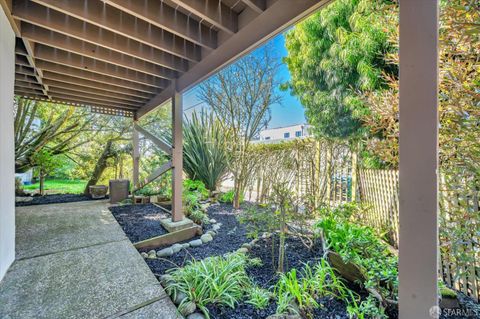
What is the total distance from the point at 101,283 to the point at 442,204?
3.00 meters

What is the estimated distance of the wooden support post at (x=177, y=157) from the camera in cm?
322

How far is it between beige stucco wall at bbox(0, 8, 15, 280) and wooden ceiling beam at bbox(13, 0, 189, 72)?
0.69ft

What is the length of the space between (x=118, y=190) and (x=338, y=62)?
17.9 ft

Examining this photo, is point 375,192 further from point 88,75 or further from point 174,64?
point 88,75

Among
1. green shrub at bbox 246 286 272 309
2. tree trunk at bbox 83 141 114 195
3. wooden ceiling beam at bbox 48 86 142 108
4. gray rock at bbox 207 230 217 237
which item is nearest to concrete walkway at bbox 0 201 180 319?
green shrub at bbox 246 286 272 309

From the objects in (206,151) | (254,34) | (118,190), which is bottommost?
(118,190)

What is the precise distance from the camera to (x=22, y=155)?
5.58 meters

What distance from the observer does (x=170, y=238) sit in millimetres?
2791

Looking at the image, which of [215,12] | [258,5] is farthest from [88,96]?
[258,5]

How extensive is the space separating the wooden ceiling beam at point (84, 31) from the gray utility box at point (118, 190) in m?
3.43

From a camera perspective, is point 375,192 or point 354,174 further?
point 354,174

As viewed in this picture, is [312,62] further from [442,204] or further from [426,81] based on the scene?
[426,81]

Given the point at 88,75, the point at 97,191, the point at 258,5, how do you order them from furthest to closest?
1. the point at 97,191
2. the point at 88,75
3. the point at 258,5

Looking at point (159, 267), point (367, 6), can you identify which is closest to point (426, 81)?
point (159, 267)
